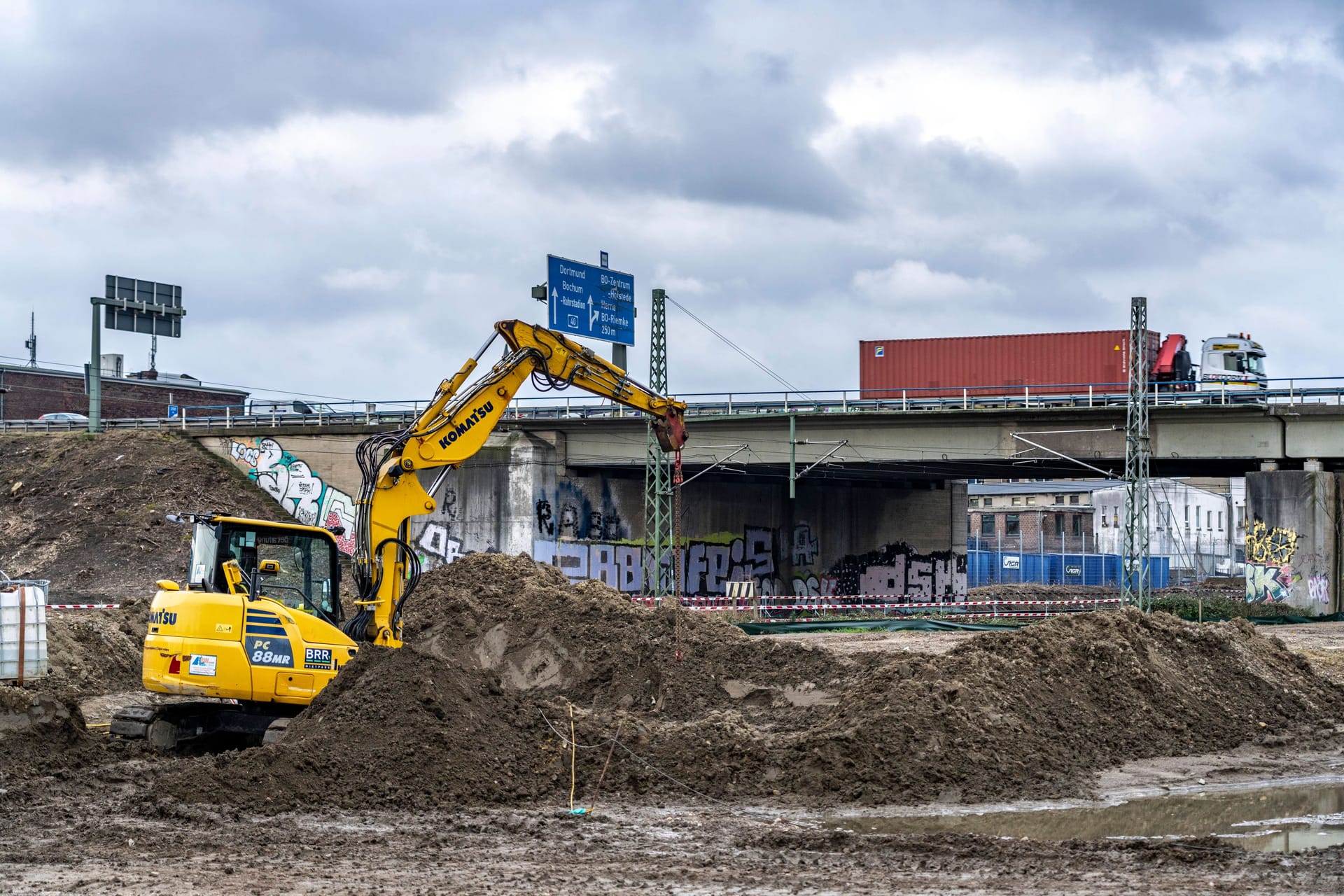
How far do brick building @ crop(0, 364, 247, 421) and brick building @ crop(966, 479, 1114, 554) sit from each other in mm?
51457

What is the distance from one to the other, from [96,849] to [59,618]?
12940 mm

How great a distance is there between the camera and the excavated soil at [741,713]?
1323 centimetres

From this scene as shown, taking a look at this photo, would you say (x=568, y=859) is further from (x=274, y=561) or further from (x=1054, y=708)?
(x=1054, y=708)

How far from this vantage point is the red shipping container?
44594 millimetres

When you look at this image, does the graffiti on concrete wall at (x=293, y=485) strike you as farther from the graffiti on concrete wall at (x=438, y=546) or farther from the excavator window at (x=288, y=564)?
the excavator window at (x=288, y=564)

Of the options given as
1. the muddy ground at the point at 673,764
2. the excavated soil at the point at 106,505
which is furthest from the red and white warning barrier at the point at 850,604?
the excavated soil at the point at 106,505

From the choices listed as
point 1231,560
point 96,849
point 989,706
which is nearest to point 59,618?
point 96,849

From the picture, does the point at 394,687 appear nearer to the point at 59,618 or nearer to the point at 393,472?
the point at 393,472

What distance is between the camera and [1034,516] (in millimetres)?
98812

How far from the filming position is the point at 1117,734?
15719mm

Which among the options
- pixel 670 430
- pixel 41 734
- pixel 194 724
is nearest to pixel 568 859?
pixel 194 724

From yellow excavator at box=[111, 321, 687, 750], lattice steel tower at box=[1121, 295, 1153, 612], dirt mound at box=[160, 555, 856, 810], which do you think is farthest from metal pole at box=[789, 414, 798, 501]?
yellow excavator at box=[111, 321, 687, 750]

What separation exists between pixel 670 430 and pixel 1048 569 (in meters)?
57.9

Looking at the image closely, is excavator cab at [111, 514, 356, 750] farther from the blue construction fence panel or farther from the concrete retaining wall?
the blue construction fence panel
